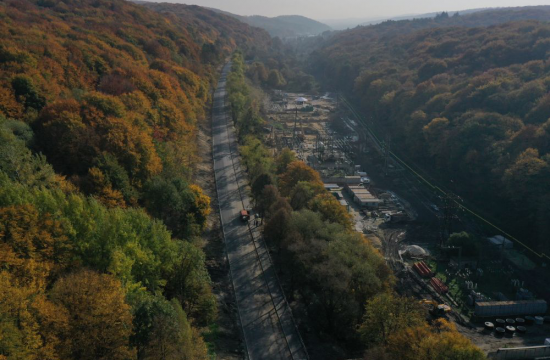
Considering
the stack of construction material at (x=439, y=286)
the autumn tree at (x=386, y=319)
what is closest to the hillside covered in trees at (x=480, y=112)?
the stack of construction material at (x=439, y=286)

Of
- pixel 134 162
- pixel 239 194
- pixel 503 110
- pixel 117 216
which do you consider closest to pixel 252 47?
pixel 503 110

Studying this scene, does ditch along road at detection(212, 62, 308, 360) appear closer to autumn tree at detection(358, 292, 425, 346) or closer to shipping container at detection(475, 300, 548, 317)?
autumn tree at detection(358, 292, 425, 346)

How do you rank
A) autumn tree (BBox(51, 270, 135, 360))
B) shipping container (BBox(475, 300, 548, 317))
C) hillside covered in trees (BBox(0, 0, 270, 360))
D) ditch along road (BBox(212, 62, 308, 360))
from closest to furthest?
autumn tree (BBox(51, 270, 135, 360)) → hillside covered in trees (BBox(0, 0, 270, 360)) → ditch along road (BBox(212, 62, 308, 360)) → shipping container (BBox(475, 300, 548, 317))

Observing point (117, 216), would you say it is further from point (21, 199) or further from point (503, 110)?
point (503, 110)

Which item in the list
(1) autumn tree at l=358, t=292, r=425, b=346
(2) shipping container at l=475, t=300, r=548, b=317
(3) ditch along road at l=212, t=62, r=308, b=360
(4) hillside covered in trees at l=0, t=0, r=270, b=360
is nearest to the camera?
(4) hillside covered in trees at l=0, t=0, r=270, b=360

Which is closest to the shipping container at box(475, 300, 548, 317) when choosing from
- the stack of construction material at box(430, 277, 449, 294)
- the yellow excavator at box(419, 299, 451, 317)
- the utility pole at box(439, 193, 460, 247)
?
the yellow excavator at box(419, 299, 451, 317)

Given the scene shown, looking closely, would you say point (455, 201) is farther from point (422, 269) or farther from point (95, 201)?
point (95, 201)

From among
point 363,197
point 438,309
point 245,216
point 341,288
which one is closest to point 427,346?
point 341,288
